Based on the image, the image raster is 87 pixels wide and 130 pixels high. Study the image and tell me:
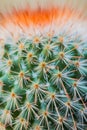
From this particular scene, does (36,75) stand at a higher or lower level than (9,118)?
higher

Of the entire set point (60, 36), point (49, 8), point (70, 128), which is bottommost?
point (70, 128)

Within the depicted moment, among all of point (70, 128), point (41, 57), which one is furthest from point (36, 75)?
point (70, 128)

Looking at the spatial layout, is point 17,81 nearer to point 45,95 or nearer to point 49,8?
point 45,95

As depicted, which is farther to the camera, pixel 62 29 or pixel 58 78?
pixel 62 29

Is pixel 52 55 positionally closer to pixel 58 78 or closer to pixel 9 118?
pixel 58 78
